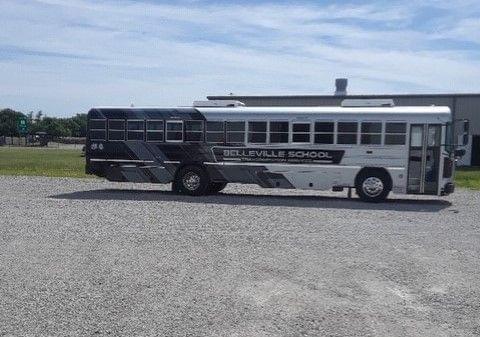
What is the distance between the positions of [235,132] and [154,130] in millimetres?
2835

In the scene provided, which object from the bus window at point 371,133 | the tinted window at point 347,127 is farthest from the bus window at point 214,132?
the bus window at point 371,133

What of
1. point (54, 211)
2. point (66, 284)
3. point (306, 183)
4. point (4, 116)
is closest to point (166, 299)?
point (66, 284)

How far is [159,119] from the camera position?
18875mm

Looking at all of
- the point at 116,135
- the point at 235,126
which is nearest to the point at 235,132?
the point at 235,126

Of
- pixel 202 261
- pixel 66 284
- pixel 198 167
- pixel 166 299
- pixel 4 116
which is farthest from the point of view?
pixel 4 116

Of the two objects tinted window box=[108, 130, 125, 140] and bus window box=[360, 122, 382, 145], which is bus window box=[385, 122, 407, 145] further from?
tinted window box=[108, 130, 125, 140]

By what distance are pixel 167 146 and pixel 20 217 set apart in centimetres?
689

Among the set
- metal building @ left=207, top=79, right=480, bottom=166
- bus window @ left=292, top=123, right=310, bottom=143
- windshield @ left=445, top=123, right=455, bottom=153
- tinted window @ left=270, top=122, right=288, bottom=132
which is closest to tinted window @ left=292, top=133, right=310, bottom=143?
bus window @ left=292, top=123, right=310, bottom=143

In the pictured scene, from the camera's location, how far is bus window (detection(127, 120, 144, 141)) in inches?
748

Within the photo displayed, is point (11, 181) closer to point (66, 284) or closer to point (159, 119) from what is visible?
point (159, 119)

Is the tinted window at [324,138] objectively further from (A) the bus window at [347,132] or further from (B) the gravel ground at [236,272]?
(B) the gravel ground at [236,272]

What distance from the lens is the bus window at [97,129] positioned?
19.3 m

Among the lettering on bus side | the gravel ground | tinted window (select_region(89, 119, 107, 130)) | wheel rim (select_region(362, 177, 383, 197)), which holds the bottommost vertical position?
the gravel ground

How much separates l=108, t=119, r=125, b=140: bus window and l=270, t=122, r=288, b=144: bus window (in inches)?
203
